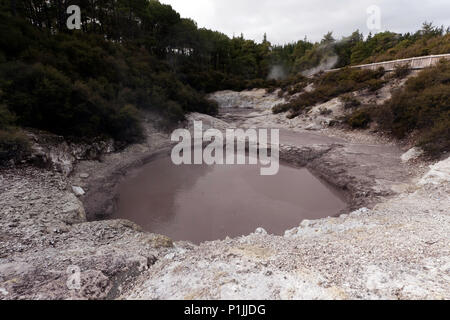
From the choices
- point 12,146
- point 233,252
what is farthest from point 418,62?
point 12,146

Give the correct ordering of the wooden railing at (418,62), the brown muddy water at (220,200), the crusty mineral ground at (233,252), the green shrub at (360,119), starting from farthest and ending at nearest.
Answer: the wooden railing at (418,62) → the green shrub at (360,119) → the brown muddy water at (220,200) → the crusty mineral ground at (233,252)

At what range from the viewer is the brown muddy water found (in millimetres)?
7727

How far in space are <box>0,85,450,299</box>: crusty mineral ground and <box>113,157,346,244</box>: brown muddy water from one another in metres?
1.14

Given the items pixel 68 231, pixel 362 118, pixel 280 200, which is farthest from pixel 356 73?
pixel 68 231

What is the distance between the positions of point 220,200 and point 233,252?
15.9 feet

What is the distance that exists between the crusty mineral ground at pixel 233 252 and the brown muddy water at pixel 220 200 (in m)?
1.14

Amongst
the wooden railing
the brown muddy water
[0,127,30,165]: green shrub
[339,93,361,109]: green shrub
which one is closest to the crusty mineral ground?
[0,127,30,165]: green shrub

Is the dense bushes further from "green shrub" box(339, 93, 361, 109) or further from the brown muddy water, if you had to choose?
the brown muddy water

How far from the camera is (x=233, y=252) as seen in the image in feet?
14.9

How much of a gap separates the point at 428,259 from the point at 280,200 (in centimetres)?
555

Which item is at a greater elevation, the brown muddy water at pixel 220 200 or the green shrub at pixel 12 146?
the green shrub at pixel 12 146

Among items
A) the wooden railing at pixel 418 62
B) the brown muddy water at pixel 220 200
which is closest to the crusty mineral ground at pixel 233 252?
the brown muddy water at pixel 220 200

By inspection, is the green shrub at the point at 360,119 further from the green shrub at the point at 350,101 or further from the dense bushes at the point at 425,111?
the green shrub at the point at 350,101

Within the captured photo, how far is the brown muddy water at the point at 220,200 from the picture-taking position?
7.73m
